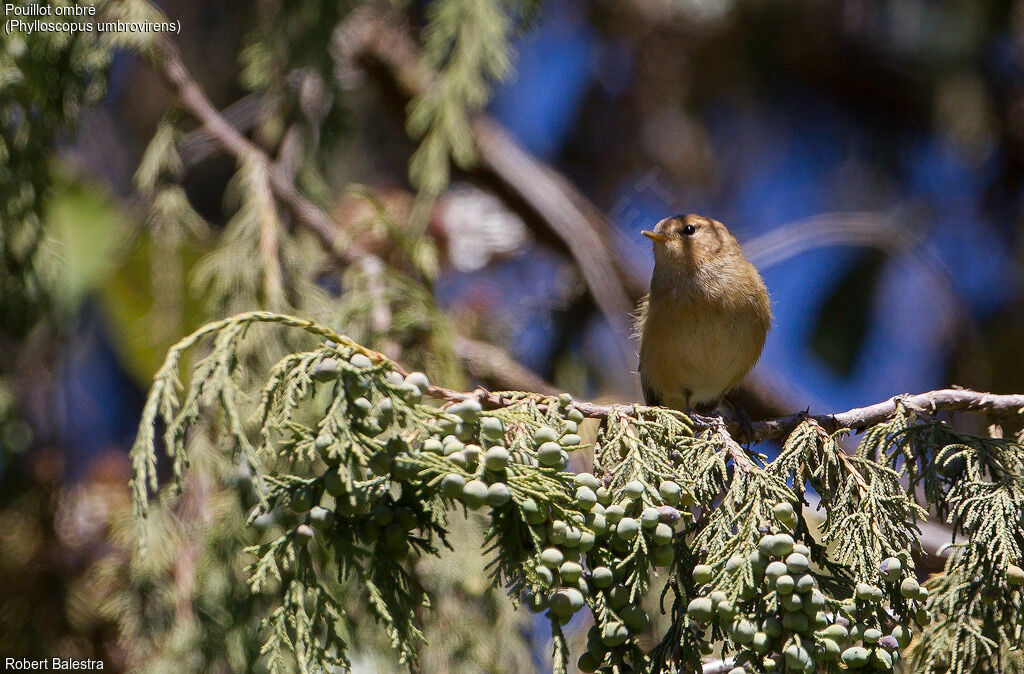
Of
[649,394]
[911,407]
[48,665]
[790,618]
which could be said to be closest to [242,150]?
[48,665]

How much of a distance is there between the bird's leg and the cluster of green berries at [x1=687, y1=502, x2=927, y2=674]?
1.26 metres

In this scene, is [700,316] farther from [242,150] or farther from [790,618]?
[790,618]

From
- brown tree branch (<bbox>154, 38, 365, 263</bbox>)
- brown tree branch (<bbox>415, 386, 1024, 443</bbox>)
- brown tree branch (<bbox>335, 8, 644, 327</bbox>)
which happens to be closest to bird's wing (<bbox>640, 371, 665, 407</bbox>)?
brown tree branch (<bbox>335, 8, 644, 327</bbox>)

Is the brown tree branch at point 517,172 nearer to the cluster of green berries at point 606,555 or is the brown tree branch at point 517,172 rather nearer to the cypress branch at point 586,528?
the cypress branch at point 586,528

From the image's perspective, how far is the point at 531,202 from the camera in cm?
560

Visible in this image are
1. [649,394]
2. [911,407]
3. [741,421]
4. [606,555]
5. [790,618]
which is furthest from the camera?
[649,394]

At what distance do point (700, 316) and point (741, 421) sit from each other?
65 cm

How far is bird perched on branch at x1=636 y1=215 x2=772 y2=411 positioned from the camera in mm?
4047

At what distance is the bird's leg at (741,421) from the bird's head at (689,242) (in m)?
0.67

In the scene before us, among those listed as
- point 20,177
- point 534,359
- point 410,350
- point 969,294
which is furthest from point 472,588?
point 969,294

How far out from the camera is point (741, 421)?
3576 mm

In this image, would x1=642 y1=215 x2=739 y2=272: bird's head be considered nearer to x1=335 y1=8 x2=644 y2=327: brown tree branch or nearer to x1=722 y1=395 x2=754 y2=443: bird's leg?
x1=722 y1=395 x2=754 y2=443: bird's leg

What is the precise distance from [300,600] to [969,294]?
6310mm

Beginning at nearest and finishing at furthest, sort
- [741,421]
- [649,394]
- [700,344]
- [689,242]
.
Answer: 1. [741,421]
2. [700,344]
3. [689,242]
4. [649,394]
